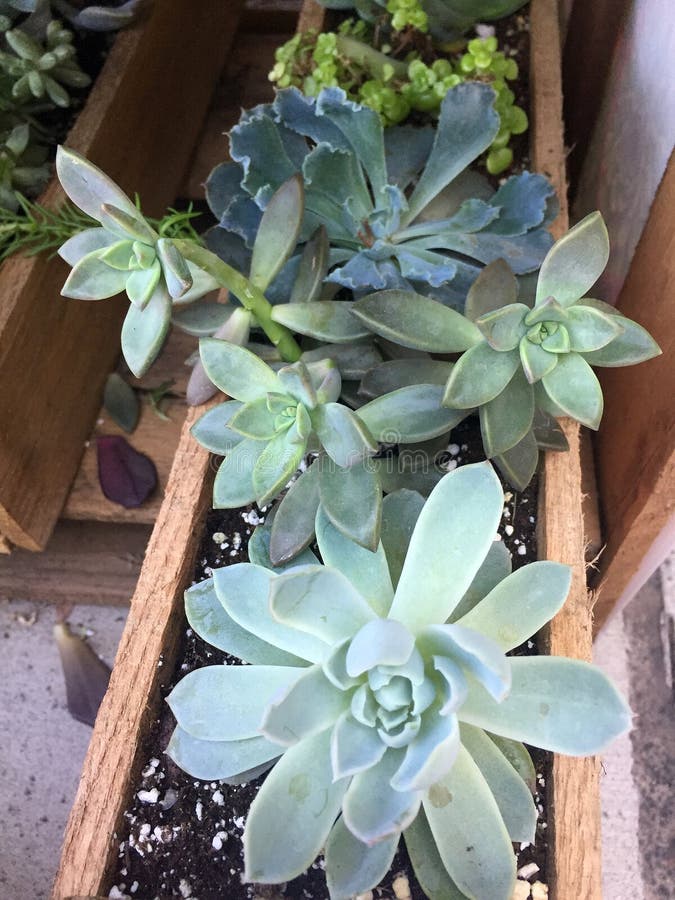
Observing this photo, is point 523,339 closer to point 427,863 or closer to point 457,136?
point 457,136

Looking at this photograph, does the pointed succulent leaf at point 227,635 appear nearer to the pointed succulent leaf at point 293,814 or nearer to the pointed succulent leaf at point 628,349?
the pointed succulent leaf at point 293,814

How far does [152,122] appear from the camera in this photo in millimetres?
1120

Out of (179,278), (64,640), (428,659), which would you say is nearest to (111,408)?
(64,640)

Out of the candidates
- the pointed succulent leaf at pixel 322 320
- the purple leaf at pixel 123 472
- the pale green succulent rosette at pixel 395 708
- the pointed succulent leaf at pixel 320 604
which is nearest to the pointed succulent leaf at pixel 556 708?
the pale green succulent rosette at pixel 395 708

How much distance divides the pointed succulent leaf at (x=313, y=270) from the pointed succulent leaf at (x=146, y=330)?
0.16 meters

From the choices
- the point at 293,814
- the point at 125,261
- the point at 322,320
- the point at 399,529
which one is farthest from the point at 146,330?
the point at 293,814

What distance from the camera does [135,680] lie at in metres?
0.67

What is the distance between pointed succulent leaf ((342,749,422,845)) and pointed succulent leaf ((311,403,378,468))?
0.22 meters

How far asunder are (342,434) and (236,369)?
0.33 ft

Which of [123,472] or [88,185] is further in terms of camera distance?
[123,472]

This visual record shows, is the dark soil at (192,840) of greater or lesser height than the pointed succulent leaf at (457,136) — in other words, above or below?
below

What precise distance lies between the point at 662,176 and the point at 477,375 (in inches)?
14.9

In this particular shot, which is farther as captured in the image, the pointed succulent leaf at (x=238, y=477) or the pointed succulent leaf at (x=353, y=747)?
the pointed succulent leaf at (x=238, y=477)

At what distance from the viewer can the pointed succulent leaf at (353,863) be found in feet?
1.78
